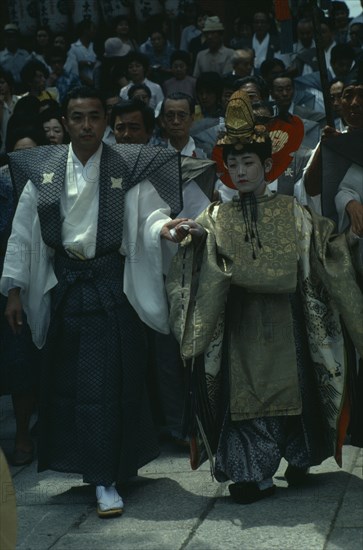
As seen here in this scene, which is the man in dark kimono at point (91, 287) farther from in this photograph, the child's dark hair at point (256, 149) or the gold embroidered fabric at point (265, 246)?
the child's dark hair at point (256, 149)

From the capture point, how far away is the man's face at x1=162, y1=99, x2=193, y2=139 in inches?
285

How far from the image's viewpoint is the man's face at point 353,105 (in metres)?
5.82

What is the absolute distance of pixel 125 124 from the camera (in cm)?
680

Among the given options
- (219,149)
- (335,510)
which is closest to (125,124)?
(219,149)

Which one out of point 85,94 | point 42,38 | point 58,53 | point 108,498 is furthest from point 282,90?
point 42,38

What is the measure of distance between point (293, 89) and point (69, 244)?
15.6 feet

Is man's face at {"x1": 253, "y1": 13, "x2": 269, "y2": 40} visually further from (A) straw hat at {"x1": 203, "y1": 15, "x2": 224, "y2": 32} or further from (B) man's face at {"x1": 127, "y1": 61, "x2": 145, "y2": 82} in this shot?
(B) man's face at {"x1": 127, "y1": 61, "x2": 145, "y2": 82}

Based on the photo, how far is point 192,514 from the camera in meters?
5.16

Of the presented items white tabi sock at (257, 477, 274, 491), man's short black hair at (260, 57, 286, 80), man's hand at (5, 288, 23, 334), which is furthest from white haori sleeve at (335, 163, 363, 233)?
man's short black hair at (260, 57, 286, 80)

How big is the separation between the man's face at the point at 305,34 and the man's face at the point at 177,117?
16.8 ft

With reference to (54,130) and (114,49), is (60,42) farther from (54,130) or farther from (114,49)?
(54,130)

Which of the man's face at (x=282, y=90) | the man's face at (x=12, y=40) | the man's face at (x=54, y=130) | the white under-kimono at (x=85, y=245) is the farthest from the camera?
the man's face at (x=12, y=40)

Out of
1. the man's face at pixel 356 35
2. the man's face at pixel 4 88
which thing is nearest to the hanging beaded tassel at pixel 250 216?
the man's face at pixel 4 88

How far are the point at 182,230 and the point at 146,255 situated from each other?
37cm
